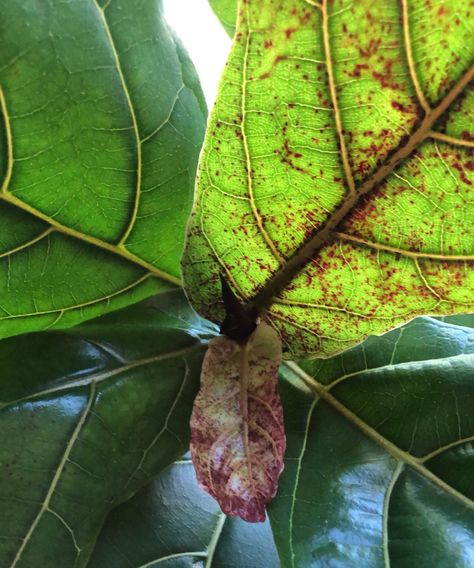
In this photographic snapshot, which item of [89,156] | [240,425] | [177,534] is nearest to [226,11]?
[89,156]

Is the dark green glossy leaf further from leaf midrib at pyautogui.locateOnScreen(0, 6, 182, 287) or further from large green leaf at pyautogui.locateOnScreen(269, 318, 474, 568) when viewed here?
large green leaf at pyautogui.locateOnScreen(269, 318, 474, 568)

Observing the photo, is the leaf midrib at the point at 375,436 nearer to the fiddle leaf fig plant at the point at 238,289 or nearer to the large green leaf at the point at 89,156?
the fiddle leaf fig plant at the point at 238,289

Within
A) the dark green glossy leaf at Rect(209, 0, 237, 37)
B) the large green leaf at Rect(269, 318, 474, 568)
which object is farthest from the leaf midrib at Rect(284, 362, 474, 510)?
the dark green glossy leaf at Rect(209, 0, 237, 37)

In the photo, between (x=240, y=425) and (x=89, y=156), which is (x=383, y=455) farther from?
(x=89, y=156)

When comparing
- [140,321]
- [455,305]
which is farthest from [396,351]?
[140,321]

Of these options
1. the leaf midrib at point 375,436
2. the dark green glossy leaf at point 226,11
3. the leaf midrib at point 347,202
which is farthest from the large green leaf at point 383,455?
the dark green glossy leaf at point 226,11

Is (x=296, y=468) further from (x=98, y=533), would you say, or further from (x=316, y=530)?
(x=98, y=533)
